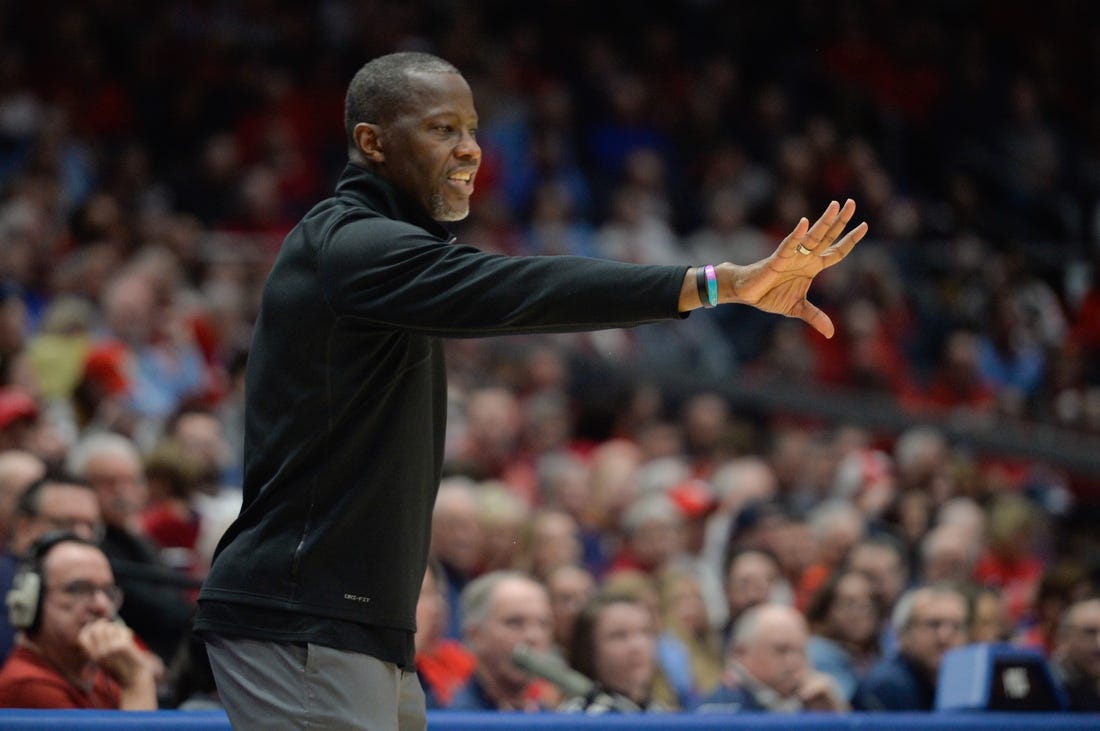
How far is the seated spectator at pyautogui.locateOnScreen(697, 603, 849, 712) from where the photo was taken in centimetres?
471

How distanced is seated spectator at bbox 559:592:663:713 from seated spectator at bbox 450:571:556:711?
0.37 ft

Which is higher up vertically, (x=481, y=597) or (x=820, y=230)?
(x=820, y=230)

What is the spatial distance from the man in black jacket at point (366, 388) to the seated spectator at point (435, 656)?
211cm

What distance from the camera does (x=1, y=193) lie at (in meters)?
8.27

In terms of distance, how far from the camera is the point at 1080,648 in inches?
195

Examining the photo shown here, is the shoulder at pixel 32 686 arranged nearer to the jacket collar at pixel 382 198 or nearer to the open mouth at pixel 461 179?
the jacket collar at pixel 382 198

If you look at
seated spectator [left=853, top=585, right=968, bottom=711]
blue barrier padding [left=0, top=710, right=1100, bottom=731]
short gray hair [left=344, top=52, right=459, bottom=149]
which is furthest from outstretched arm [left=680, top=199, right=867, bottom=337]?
seated spectator [left=853, top=585, right=968, bottom=711]

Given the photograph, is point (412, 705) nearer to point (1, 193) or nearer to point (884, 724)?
point (884, 724)

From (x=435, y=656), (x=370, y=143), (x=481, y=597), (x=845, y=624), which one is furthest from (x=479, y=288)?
(x=845, y=624)

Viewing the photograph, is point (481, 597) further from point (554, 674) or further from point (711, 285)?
point (711, 285)

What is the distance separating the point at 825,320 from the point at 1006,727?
163cm

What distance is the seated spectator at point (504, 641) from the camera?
184 inches

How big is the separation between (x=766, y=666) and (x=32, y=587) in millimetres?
2259

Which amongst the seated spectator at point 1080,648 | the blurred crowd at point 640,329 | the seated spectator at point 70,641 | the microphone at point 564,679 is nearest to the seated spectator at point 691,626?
the blurred crowd at point 640,329
